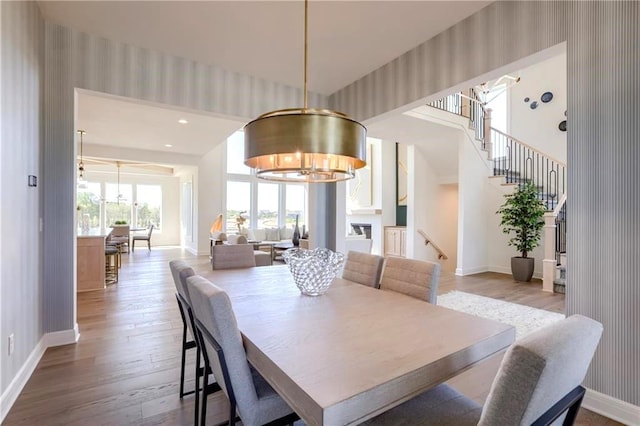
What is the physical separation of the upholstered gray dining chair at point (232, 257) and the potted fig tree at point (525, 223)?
190 inches

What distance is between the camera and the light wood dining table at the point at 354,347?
2.91 ft

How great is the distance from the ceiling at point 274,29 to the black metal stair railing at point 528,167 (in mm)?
4805

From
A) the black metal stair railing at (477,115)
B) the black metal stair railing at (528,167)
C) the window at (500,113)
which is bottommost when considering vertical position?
the black metal stair railing at (528,167)

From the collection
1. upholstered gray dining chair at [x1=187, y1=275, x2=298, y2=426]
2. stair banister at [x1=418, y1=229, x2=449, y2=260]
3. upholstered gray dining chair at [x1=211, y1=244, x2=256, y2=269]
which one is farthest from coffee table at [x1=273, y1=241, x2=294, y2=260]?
upholstered gray dining chair at [x1=187, y1=275, x2=298, y2=426]

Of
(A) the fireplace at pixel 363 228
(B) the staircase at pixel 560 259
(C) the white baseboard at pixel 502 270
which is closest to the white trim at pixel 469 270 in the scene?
(C) the white baseboard at pixel 502 270

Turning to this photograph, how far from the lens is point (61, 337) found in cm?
285

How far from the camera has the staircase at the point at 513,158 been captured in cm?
613

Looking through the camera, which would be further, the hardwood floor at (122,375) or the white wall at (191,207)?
the white wall at (191,207)

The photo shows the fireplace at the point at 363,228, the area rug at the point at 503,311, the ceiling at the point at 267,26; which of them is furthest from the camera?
the fireplace at the point at 363,228

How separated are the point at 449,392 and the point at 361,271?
1208mm

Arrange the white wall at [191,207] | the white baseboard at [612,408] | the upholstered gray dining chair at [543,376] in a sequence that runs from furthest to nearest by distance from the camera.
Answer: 1. the white wall at [191,207]
2. the white baseboard at [612,408]
3. the upholstered gray dining chair at [543,376]

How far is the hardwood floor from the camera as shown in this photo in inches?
74.1

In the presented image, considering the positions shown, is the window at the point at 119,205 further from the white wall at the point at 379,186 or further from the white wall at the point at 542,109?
the white wall at the point at 542,109

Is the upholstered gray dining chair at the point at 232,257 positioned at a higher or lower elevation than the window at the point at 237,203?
lower
